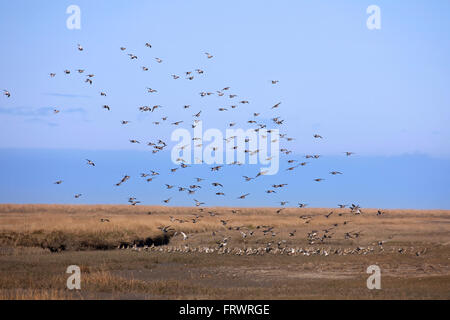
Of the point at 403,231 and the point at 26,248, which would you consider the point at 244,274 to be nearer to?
the point at 26,248

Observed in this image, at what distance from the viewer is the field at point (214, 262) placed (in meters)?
30.1

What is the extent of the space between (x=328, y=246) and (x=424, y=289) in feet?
85.1

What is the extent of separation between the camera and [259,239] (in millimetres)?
60969

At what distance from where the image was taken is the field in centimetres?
3008

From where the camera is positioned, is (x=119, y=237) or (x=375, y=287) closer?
(x=375, y=287)

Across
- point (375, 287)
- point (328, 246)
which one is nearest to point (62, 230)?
point (328, 246)

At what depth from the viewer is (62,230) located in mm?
56250

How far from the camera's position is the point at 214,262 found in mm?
44531

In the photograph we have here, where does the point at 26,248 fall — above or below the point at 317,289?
above
